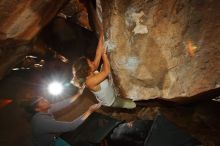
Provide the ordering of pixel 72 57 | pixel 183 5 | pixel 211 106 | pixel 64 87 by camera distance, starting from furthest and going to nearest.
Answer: pixel 72 57 → pixel 64 87 → pixel 211 106 → pixel 183 5

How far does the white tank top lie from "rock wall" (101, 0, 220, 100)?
221mm

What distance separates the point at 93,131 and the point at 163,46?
2.18 m

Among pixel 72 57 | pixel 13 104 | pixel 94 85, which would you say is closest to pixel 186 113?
pixel 94 85

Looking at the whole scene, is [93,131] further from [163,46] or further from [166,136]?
[163,46]

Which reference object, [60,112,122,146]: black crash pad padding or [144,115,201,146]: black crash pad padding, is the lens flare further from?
[144,115,201,146]: black crash pad padding

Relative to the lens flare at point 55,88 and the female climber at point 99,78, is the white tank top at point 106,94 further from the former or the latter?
the lens flare at point 55,88

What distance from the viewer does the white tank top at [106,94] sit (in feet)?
17.8

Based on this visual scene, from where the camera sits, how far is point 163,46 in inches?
189

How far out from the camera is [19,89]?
331 inches

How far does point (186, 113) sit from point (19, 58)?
14.2ft

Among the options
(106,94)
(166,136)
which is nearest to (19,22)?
(106,94)

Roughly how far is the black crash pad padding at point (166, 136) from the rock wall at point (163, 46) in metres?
0.60

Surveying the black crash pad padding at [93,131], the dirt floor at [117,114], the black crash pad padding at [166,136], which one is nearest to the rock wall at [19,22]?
the dirt floor at [117,114]

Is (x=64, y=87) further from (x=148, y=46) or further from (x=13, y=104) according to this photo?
(x=148, y=46)
